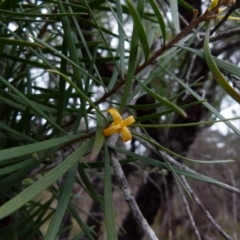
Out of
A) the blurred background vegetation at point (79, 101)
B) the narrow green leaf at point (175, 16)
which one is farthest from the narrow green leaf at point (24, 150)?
the narrow green leaf at point (175, 16)

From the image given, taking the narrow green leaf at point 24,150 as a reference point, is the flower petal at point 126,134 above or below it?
below

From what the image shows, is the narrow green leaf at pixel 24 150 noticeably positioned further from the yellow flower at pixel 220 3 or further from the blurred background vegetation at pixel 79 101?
the yellow flower at pixel 220 3

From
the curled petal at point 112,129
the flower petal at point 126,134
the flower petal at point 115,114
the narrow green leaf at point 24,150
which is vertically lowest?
the flower petal at point 126,134

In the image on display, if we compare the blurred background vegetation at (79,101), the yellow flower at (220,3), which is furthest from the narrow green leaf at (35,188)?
the yellow flower at (220,3)

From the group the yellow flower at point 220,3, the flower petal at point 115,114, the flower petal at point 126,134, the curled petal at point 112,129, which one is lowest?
the flower petal at point 126,134

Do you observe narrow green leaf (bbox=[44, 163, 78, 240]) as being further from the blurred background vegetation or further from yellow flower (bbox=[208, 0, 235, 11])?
yellow flower (bbox=[208, 0, 235, 11])

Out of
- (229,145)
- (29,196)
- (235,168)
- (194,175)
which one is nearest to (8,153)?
(29,196)

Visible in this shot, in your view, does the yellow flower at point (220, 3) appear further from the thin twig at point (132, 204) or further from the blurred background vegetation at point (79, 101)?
the thin twig at point (132, 204)

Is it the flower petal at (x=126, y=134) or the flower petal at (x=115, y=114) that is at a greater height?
the flower petal at (x=115, y=114)

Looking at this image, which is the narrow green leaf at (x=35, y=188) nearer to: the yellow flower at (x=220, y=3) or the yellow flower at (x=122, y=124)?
the yellow flower at (x=122, y=124)

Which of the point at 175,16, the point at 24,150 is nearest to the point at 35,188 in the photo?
the point at 24,150

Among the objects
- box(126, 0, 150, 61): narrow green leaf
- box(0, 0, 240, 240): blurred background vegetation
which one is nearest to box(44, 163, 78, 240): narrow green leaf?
box(0, 0, 240, 240): blurred background vegetation
